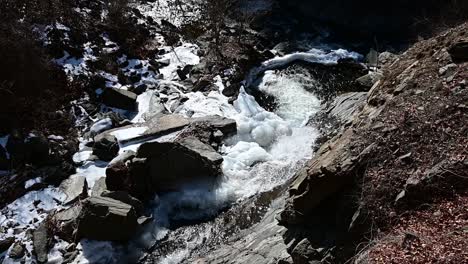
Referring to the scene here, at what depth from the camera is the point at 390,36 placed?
20.2 meters

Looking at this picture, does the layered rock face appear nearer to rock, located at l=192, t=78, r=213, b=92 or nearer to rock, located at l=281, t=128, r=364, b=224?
rock, located at l=192, t=78, r=213, b=92

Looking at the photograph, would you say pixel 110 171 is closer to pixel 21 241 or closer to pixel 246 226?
pixel 21 241

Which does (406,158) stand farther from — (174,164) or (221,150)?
(221,150)

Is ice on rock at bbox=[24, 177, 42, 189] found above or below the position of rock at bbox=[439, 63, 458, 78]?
below

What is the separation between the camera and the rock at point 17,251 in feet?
29.8

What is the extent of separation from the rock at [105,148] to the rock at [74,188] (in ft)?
3.20

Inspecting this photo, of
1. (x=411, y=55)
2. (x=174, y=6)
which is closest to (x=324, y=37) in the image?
(x=174, y=6)

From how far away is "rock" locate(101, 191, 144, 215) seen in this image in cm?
989

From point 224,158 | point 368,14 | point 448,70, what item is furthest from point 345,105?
point 368,14

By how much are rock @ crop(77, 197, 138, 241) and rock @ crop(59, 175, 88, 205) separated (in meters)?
1.17

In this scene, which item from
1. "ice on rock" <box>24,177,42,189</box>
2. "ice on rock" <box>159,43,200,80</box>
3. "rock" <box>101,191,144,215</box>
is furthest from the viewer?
"ice on rock" <box>159,43,200,80</box>

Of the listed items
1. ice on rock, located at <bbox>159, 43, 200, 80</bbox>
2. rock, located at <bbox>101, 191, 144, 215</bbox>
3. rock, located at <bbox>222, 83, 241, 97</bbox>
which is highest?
ice on rock, located at <bbox>159, 43, 200, 80</bbox>

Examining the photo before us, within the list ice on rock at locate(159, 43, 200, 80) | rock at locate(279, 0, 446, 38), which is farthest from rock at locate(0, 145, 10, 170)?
rock at locate(279, 0, 446, 38)

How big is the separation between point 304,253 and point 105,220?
4.73 metres
